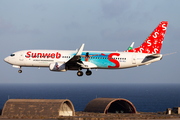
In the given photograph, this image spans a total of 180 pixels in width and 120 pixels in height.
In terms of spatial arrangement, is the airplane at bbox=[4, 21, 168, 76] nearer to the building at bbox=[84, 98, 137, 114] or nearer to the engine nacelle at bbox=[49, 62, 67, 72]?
the engine nacelle at bbox=[49, 62, 67, 72]

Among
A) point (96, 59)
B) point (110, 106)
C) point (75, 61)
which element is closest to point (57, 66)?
point (75, 61)

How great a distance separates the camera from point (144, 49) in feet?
232

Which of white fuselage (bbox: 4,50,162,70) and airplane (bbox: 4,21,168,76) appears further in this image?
white fuselage (bbox: 4,50,162,70)

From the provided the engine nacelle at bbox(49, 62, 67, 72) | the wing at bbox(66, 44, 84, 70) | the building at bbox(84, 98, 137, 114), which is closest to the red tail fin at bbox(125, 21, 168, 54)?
the wing at bbox(66, 44, 84, 70)

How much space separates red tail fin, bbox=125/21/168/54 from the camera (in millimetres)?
70438

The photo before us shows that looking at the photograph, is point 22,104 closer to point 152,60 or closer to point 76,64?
point 76,64

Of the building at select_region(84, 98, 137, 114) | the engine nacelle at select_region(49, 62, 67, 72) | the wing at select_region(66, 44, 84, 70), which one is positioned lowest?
the building at select_region(84, 98, 137, 114)

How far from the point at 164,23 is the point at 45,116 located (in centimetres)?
3803

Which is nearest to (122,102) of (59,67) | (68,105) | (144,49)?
(68,105)

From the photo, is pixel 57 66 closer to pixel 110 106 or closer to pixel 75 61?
pixel 75 61

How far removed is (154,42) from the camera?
7112 cm

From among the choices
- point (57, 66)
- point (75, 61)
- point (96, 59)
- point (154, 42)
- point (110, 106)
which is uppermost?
point (154, 42)

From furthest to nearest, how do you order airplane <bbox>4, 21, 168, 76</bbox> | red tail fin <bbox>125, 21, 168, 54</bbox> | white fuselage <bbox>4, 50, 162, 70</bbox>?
red tail fin <bbox>125, 21, 168, 54</bbox>, white fuselage <bbox>4, 50, 162, 70</bbox>, airplane <bbox>4, 21, 168, 76</bbox>

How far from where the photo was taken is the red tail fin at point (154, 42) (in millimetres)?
70438
